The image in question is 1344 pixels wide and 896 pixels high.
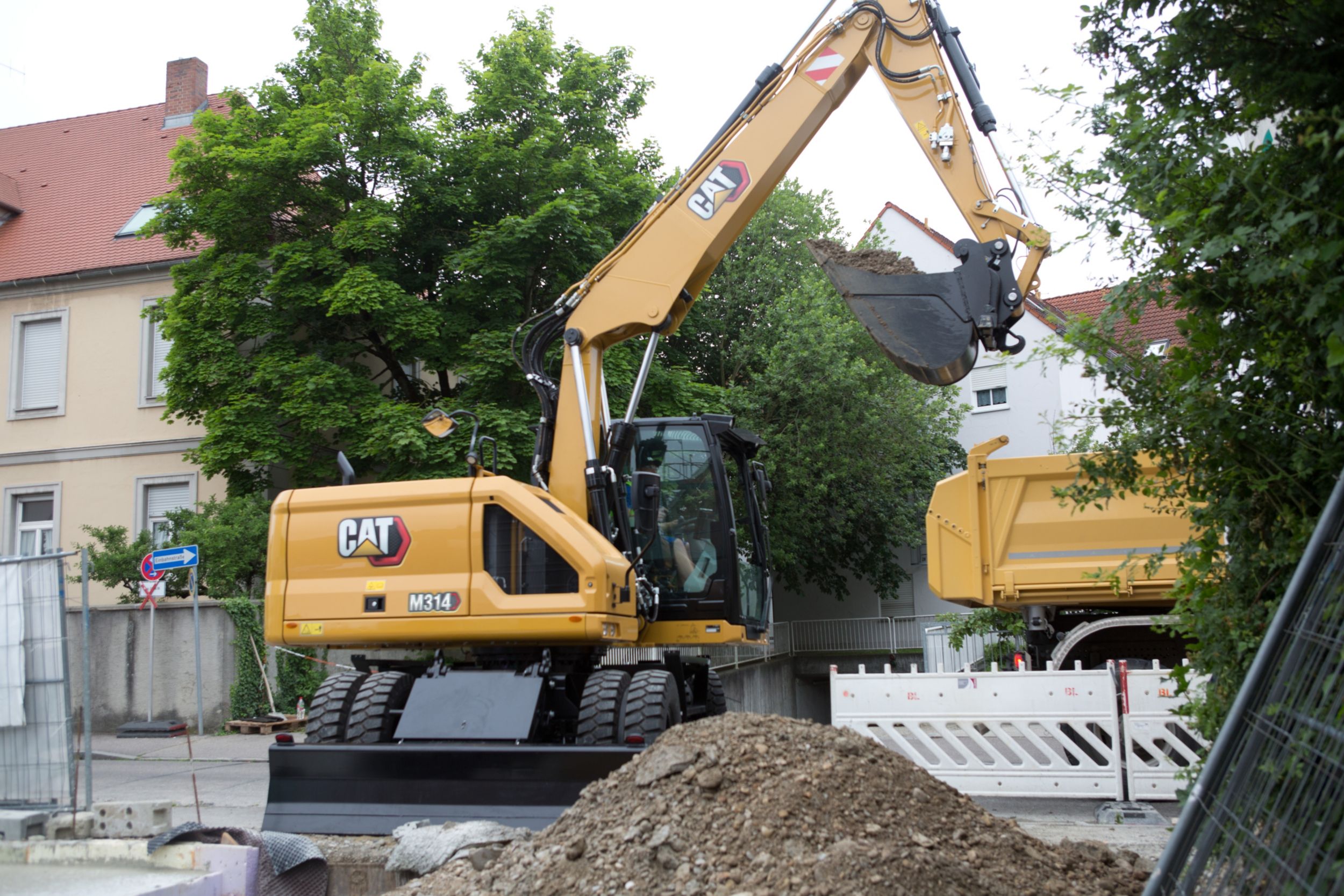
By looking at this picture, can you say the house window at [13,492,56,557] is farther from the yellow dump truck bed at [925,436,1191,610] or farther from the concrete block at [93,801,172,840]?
the yellow dump truck bed at [925,436,1191,610]

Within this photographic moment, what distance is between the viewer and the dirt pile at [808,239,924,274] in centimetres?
736

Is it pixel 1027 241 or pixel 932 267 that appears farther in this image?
pixel 932 267

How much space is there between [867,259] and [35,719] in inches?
231

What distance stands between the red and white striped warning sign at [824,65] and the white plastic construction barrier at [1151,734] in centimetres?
544

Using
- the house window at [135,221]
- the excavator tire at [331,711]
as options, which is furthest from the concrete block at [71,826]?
the house window at [135,221]

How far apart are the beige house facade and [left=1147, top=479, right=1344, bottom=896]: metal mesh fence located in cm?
2075

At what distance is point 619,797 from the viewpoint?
5281 millimetres

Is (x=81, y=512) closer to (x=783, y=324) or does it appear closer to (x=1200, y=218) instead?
(x=783, y=324)

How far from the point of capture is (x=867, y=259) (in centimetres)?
742

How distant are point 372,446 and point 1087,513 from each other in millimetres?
10276

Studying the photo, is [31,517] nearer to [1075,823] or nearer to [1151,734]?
[1075,823]

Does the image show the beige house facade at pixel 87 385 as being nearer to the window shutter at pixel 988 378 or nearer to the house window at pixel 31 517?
the house window at pixel 31 517

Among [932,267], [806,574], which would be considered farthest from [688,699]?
[932,267]

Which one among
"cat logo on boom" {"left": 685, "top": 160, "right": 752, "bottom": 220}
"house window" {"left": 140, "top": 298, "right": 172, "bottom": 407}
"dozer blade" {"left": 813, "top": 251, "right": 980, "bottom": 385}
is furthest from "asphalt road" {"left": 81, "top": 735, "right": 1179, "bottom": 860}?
"house window" {"left": 140, "top": 298, "right": 172, "bottom": 407}
